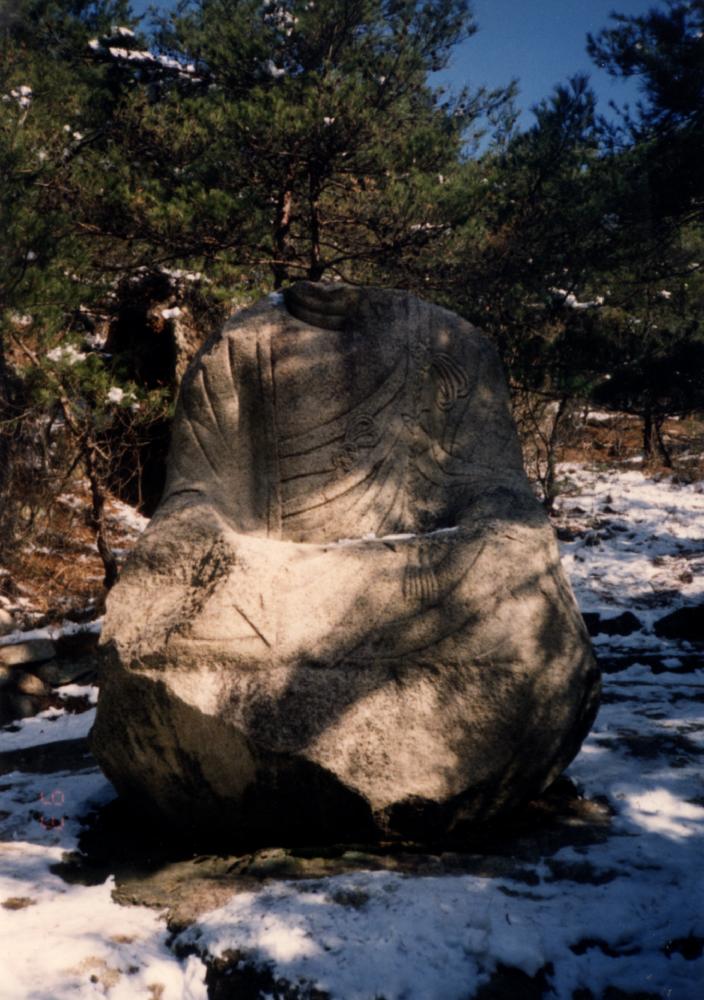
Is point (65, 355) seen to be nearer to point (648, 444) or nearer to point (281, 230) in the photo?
point (281, 230)

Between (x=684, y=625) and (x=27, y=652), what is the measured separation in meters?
4.85

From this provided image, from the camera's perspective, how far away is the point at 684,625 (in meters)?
6.73

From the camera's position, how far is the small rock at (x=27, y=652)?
6473 mm

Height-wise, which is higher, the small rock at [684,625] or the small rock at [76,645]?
the small rock at [684,625]

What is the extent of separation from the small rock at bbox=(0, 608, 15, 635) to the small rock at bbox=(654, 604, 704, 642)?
197 inches

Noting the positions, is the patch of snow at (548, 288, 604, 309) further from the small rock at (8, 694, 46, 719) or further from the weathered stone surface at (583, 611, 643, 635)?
the small rock at (8, 694, 46, 719)


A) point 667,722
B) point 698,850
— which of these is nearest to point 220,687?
point 698,850

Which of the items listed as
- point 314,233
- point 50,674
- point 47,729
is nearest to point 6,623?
point 50,674

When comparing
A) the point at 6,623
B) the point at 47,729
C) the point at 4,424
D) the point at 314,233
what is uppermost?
the point at 314,233

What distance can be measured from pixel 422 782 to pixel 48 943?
126 centimetres

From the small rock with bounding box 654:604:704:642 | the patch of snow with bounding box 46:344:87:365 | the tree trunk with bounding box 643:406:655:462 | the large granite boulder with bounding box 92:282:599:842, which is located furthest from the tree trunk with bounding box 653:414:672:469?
the large granite boulder with bounding box 92:282:599:842

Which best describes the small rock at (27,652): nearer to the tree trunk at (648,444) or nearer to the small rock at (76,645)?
the small rock at (76,645)

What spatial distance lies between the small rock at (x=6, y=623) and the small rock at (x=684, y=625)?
5.01 meters

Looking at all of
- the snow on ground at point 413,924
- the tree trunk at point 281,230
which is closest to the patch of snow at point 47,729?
the snow on ground at point 413,924
